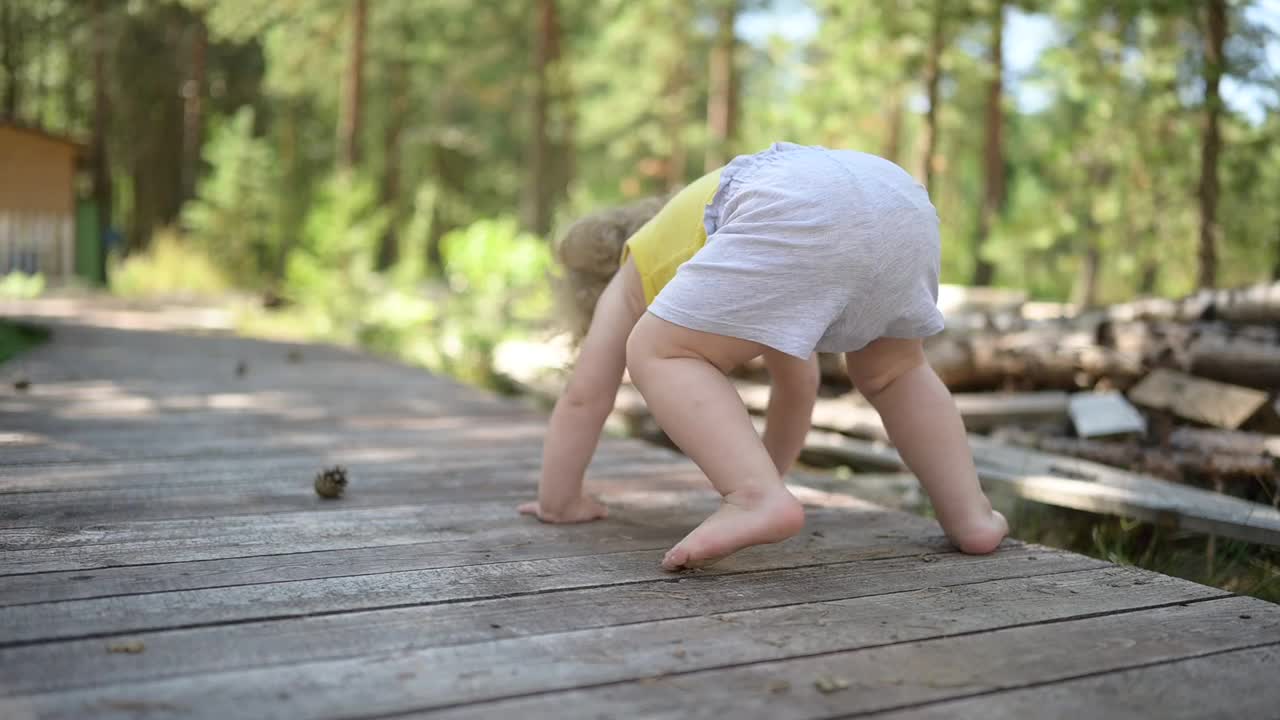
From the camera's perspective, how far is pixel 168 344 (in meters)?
7.74

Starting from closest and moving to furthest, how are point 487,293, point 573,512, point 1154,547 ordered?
point 573,512, point 1154,547, point 487,293

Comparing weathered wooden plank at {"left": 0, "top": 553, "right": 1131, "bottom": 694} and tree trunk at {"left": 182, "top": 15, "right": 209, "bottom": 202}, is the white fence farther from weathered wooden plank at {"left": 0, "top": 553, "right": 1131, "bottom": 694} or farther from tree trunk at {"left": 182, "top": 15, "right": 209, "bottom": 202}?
weathered wooden plank at {"left": 0, "top": 553, "right": 1131, "bottom": 694}

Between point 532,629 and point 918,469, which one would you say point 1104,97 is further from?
point 532,629

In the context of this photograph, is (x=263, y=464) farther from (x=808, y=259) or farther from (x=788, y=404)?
(x=808, y=259)

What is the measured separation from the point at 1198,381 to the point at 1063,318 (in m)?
1.69

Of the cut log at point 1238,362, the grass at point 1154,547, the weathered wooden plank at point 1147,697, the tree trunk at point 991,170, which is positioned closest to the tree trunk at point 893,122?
the tree trunk at point 991,170

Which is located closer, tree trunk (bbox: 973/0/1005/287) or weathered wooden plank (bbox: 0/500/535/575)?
weathered wooden plank (bbox: 0/500/535/575)

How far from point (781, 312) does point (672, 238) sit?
38 cm

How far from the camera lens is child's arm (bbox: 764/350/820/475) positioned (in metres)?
2.70

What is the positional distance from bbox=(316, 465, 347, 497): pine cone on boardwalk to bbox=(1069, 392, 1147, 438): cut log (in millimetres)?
2684

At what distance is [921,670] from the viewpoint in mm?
1574

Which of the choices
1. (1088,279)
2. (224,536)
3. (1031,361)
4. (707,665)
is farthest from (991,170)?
(707,665)

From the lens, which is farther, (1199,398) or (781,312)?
(1199,398)

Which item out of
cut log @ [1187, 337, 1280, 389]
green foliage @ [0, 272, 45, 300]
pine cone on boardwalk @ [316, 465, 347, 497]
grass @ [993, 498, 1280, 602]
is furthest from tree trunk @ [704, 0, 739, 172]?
pine cone on boardwalk @ [316, 465, 347, 497]
